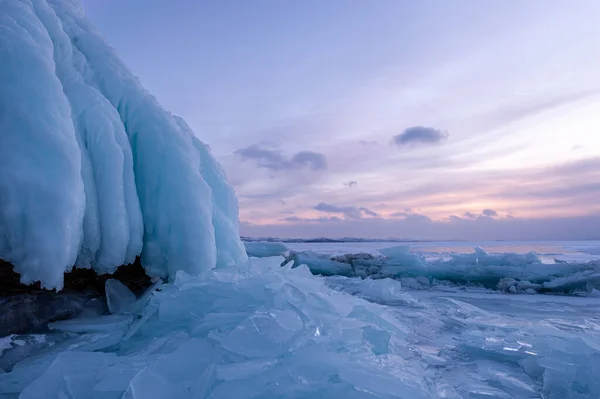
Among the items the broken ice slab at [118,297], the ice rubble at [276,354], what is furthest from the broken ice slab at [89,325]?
the broken ice slab at [118,297]

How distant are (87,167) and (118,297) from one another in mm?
1398

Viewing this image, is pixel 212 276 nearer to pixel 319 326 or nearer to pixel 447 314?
pixel 319 326

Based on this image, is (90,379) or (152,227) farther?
(152,227)

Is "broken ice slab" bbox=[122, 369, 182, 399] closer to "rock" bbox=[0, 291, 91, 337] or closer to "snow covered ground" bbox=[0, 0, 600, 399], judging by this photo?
"snow covered ground" bbox=[0, 0, 600, 399]

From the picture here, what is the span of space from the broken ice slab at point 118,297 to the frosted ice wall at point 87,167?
9.5 inches

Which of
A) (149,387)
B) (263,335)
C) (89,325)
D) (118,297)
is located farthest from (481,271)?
(149,387)

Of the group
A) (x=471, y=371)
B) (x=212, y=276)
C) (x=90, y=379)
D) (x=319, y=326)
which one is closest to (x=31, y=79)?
(x=212, y=276)

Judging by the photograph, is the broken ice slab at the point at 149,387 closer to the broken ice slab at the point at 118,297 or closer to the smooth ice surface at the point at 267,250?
the broken ice slab at the point at 118,297

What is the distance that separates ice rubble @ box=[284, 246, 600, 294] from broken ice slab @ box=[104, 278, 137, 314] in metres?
9.58

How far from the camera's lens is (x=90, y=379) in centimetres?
233

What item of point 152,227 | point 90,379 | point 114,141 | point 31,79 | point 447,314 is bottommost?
point 447,314

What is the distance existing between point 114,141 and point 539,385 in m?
4.54

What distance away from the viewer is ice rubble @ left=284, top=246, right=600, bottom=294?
35.2 feet

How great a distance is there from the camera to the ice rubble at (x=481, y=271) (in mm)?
10719
